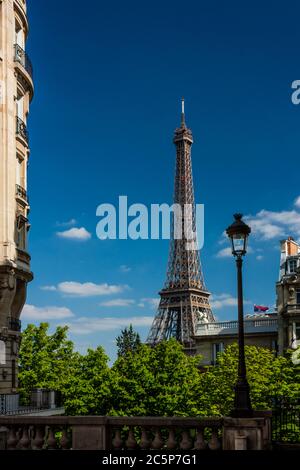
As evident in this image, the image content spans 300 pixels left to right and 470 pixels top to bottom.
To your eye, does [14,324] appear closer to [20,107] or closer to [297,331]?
[20,107]

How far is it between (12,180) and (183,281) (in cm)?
9079

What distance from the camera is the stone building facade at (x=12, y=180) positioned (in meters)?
37.8

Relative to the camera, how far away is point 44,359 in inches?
2547

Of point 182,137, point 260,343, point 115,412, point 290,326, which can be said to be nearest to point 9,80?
point 115,412

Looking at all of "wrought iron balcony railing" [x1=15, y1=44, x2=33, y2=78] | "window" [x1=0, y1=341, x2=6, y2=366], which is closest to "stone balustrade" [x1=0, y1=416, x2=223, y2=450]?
"window" [x1=0, y1=341, x2=6, y2=366]

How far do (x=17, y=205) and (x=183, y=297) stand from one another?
87142 mm

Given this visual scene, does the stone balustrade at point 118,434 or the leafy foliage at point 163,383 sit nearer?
the stone balustrade at point 118,434

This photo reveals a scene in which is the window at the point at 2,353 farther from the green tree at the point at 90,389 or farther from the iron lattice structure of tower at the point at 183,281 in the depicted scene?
the iron lattice structure of tower at the point at 183,281

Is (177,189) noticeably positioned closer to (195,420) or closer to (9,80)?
(9,80)

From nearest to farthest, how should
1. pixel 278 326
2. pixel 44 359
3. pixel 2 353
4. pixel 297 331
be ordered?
pixel 2 353, pixel 44 359, pixel 297 331, pixel 278 326

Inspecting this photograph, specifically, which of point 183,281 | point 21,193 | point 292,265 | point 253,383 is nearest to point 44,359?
point 253,383

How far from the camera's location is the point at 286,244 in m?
83.2

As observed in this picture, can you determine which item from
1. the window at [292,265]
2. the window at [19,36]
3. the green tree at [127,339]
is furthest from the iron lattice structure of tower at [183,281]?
the window at [19,36]

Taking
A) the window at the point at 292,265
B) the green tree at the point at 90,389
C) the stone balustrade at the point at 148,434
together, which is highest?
the window at the point at 292,265
